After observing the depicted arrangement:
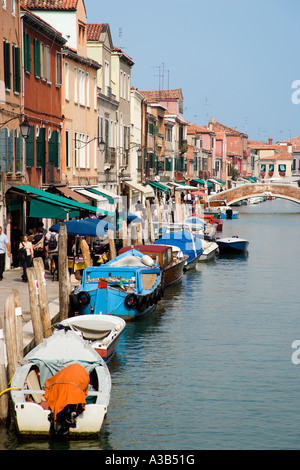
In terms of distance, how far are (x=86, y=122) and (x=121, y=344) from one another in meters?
21.6

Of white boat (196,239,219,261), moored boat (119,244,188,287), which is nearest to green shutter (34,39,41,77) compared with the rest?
moored boat (119,244,188,287)

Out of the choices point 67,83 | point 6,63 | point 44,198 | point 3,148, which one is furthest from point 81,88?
point 3,148

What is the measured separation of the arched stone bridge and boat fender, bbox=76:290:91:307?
65.4 meters

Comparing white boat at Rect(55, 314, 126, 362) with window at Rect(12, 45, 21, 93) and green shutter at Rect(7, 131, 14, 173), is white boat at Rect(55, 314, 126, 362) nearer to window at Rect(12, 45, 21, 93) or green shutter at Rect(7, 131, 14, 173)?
green shutter at Rect(7, 131, 14, 173)

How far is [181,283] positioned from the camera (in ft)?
98.0

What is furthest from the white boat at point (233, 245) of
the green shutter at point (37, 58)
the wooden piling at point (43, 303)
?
the wooden piling at point (43, 303)

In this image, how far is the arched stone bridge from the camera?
84500 millimetres

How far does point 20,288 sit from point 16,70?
26.6ft

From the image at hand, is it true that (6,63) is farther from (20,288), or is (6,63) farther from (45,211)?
(20,288)

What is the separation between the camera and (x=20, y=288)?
2147cm

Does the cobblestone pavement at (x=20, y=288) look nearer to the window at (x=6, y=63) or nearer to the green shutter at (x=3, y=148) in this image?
the green shutter at (x=3, y=148)

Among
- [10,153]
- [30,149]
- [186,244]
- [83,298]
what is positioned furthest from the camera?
[186,244]

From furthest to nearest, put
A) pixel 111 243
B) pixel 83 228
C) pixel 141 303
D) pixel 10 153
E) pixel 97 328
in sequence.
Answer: pixel 111 243
pixel 83 228
pixel 10 153
pixel 141 303
pixel 97 328

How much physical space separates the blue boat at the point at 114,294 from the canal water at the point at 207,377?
0.56 metres
